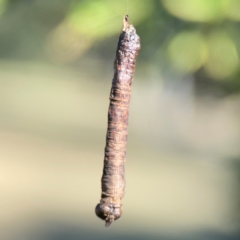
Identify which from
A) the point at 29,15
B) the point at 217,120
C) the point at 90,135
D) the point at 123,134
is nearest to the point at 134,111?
the point at 90,135

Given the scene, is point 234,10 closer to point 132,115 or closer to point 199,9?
point 199,9

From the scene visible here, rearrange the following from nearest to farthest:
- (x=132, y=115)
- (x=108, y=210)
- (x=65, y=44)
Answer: (x=108, y=210), (x=65, y=44), (x=132, y=115)

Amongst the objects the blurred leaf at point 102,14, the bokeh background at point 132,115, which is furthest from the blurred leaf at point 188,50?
the blurred leaf at point 102,14

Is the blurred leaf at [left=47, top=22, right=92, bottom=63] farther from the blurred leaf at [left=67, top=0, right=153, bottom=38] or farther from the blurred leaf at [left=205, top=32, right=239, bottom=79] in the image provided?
the blurred leaf at [left=205, top=32, right=239, bottom=79]

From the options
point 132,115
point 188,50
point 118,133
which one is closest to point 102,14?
point 188,50

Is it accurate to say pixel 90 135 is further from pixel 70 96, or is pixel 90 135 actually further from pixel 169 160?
pixel 169 160

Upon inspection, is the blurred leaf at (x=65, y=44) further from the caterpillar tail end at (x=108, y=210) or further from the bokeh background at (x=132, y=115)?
the caterpillar tail end at (x=108, y=210)
